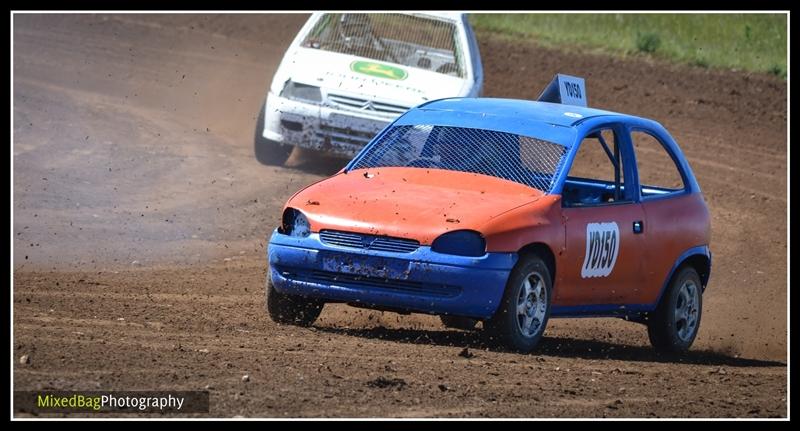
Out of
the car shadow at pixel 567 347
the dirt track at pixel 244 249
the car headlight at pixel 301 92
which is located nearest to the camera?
the dirt track at pixel 244 249

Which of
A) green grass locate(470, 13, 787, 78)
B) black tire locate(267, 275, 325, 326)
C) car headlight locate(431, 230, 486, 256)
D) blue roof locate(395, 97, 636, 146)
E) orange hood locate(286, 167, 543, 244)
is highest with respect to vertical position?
blue roof locate(395, 97, 636, 146)

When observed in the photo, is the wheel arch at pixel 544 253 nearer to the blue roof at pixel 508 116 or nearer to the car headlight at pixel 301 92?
the blue roof at pixel 508 116

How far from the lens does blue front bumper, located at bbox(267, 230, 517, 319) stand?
8.56 metres

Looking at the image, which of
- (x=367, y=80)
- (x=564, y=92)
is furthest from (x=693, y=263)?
(x=367, y=80)

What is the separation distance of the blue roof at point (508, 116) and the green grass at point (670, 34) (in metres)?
15.8

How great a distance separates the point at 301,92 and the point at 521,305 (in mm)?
7893

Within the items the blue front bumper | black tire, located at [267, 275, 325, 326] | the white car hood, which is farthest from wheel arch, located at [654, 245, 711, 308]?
the white car hood

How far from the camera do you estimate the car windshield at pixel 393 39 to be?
16.9 meters

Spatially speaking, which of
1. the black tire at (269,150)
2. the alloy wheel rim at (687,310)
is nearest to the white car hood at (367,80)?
the black tire at (269,150)

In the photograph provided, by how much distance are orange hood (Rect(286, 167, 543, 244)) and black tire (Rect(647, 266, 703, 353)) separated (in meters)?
1.64

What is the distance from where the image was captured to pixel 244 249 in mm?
13414

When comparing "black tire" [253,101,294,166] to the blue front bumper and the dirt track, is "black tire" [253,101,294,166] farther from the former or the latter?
the blue front bumper

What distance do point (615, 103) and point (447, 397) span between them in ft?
51.5

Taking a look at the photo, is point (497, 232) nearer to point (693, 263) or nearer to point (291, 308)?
point (291, 308)
